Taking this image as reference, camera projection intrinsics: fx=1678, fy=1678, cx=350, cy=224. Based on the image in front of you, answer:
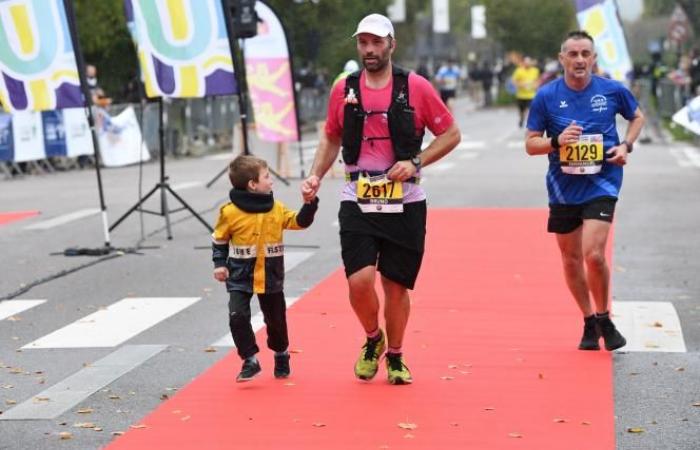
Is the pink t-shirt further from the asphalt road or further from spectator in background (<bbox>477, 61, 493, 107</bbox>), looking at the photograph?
spectator in background (<bbox>477, 61, 493, 107</bbox>)

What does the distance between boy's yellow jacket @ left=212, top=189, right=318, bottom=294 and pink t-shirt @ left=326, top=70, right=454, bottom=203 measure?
39 centimetres

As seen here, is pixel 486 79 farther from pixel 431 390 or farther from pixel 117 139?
pixel 431 390

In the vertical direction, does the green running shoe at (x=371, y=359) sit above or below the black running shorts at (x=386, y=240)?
below

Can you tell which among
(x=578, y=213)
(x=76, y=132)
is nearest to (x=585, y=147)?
(x=578, y=213)

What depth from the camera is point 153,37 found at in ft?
51.4

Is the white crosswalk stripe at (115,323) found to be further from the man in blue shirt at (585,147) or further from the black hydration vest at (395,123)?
the man in blue shirt at (585,147)

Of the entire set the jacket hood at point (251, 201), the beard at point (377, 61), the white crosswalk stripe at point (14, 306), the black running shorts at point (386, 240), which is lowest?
the white crosswalk stripe at point (14, 306)

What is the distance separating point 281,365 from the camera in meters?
8.73

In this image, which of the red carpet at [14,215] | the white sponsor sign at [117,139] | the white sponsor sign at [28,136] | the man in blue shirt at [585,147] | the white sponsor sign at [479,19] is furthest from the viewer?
the white sponsor sign at [479,19]

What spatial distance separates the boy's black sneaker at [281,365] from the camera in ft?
28.6

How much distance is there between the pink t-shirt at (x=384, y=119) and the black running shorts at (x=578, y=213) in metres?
1.29

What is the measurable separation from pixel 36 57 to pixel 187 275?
2.52 m

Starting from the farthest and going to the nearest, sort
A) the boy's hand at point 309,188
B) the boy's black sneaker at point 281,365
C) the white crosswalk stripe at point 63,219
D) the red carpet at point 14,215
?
the red carpet at point 14,215
the white crosswalk stripe at point 63,219
the boy's black sneaker at point 281,365
the boy's hand at point 309,188

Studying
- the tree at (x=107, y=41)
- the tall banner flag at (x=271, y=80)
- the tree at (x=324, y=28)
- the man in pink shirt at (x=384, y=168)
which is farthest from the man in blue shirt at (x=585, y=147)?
the tree at (x=324, y=28)
